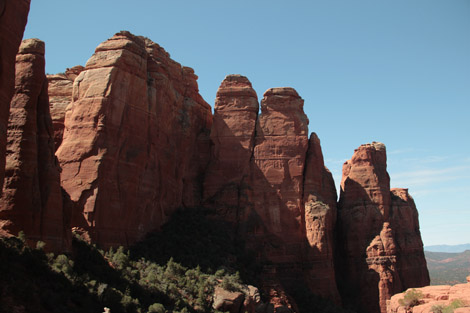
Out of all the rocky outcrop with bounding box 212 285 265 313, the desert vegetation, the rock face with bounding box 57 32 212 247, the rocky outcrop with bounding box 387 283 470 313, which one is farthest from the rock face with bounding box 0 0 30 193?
the rocky outcrop with bounding box 387 283 470 313

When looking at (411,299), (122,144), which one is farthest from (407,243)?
(122,144)

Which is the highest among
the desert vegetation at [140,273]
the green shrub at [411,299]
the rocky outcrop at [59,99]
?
the rocky outcrop at [59,99]

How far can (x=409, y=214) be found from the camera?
56469 millimetres

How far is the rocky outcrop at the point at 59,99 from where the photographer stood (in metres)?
40.6

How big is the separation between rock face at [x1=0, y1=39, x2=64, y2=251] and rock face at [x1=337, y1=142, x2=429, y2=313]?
33108 mm

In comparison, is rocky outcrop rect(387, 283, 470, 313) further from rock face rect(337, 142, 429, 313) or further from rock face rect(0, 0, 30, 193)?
rock face rect(0, 0, 30, 193)

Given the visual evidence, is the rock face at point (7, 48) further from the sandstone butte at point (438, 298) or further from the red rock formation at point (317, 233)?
the red rock formation at point (317, 233)

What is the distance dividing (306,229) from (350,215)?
8.19 m

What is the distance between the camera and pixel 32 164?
85.8 ft

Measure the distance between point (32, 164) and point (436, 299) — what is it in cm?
2265

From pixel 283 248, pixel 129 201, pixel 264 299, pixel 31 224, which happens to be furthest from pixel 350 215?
pixel 31 224

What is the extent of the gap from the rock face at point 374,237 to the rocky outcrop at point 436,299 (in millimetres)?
18696

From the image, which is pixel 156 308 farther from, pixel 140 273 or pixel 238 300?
pixel 238 300

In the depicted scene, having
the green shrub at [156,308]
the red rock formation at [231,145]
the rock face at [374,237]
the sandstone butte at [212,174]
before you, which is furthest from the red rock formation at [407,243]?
the green shrub at [156,308]
